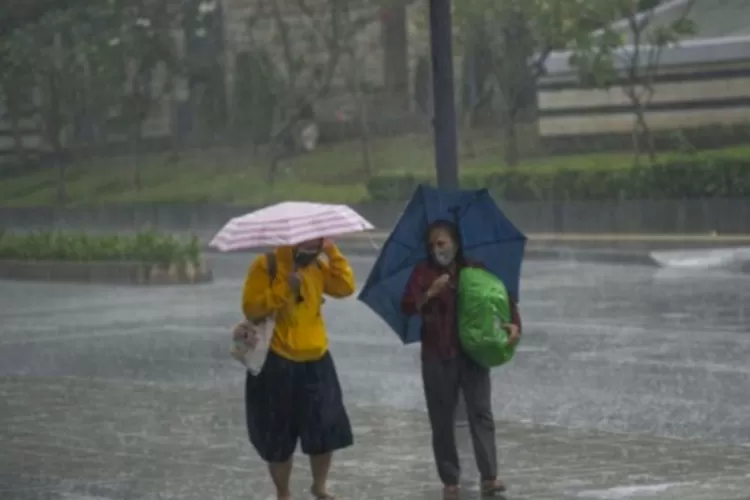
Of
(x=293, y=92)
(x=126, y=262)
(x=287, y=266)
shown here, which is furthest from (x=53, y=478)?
(x=293, y=92)

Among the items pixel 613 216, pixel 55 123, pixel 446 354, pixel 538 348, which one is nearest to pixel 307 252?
pixel 446 354

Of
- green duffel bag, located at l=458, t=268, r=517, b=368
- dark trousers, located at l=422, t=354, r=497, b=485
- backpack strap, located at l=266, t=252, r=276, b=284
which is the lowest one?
dark trousers, located at l=422, t=354, r=497, b=485

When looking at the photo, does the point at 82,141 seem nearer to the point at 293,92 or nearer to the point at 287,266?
the point at 293,92

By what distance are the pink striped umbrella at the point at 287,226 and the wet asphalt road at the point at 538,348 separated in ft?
7.85

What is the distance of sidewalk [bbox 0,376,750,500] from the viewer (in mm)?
9859

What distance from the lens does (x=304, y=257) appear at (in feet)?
29.6

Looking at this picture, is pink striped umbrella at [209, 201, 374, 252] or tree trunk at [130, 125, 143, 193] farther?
tree trunk at [130, 125, 143, 193]

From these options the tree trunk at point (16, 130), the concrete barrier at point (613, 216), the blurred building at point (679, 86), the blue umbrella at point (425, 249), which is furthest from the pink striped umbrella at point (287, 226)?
the tree trunk at point (16, 130)

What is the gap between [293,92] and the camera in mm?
46312

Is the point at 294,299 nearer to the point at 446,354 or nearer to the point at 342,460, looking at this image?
the point at 446,354

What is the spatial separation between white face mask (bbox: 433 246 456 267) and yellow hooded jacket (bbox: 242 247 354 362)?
1.48ft

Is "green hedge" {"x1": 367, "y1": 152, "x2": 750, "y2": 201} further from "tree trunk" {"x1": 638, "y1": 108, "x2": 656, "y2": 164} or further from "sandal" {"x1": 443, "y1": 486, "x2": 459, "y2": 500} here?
"sandal" {"x1": 443, "y1": 486, "x2": 459, "y2": 500}

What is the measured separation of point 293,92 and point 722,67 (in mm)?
12377

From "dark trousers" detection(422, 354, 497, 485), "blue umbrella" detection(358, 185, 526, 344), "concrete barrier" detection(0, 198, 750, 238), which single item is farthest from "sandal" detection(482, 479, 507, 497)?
"concrete barrier" detection(0, 198, 750, 238)
